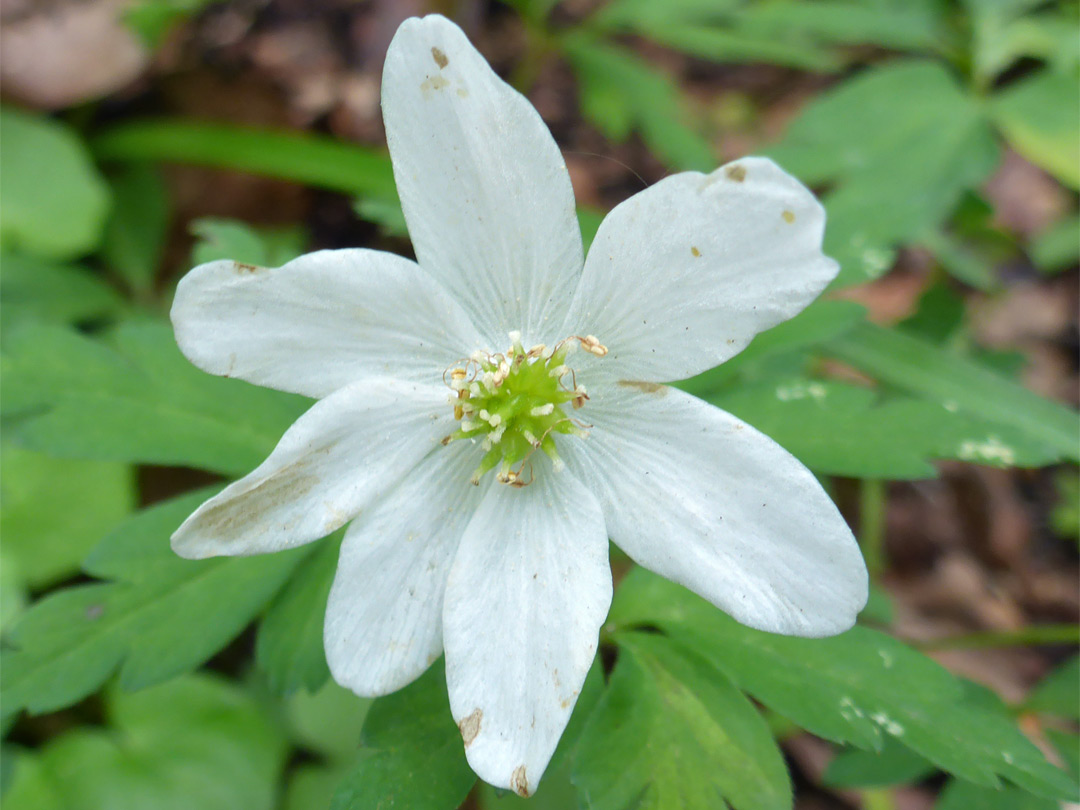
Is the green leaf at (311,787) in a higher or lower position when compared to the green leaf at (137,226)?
lower

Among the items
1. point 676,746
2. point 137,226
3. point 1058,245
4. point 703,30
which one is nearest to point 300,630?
point 676,746

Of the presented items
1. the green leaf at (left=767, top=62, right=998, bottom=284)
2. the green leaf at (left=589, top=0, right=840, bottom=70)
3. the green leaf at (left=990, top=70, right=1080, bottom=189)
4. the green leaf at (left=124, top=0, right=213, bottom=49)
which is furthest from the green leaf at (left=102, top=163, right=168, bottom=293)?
the green leaf at (left=990, top=70, right=1080, bottom=189)

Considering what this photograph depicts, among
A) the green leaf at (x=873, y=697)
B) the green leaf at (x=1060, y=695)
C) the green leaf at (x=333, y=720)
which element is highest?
the green leaf at (x=873, y=697)

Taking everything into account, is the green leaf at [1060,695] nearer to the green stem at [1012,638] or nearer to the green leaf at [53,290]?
the green stem at [1012,638]

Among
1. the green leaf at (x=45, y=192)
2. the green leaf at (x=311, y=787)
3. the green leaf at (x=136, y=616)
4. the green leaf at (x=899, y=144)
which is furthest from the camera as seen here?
the green leaf at (x=45, y=192)

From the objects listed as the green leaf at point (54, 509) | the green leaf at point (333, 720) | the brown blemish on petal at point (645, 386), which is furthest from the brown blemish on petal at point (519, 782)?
the green leaf at point (54, 509)

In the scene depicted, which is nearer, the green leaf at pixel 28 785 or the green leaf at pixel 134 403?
the green leaf at pixel 134 403

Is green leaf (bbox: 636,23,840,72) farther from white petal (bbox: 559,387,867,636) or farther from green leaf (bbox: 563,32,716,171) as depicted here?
white petal (bbox: 559,387,867,636)
